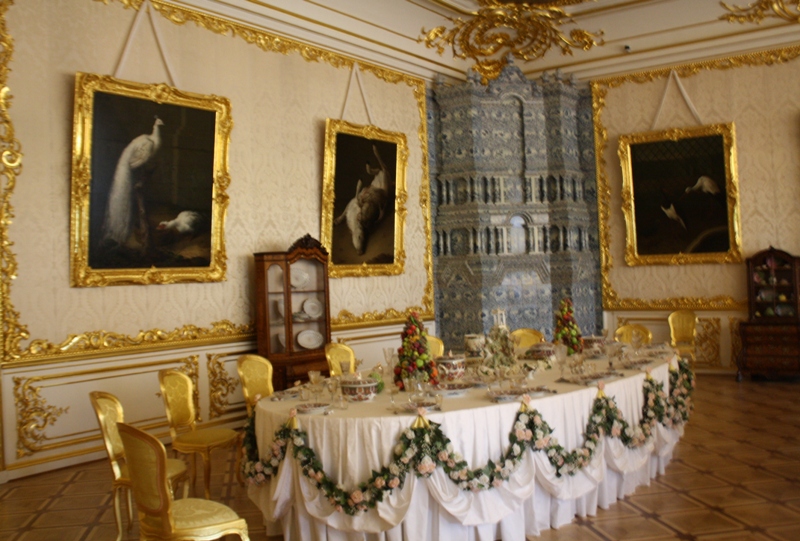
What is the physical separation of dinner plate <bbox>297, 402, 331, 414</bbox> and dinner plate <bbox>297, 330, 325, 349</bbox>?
338 cm

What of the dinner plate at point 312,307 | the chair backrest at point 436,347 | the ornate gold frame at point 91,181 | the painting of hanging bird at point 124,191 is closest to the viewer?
the ornate gold frame at point 91,181

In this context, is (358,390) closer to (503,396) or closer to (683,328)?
(503,396)

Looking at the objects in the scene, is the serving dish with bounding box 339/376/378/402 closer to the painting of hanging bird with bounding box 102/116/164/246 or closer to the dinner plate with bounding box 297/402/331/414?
the dinner plate with bounding box 297/402/331/414

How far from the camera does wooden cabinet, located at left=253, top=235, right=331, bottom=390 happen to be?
7340 millimetres

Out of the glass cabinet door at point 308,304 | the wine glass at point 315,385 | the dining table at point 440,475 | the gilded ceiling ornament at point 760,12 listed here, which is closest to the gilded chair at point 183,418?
the dining table at point 440,475

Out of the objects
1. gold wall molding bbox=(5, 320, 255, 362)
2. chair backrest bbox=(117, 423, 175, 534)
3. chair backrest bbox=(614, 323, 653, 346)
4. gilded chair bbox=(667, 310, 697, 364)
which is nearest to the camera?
chair backrest bbox=(117, 423, 175, 534)

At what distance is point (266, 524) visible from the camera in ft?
14.3

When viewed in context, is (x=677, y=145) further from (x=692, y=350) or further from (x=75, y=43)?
(x=75, y=43)

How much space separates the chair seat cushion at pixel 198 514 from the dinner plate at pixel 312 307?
4.19m

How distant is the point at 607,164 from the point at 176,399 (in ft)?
26.4

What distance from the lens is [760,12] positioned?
30.1 ft

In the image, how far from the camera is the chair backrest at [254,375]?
536 centimetres

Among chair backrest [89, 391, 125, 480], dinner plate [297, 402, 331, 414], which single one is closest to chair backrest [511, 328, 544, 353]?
dinner plate [297, 402, 331, 414]

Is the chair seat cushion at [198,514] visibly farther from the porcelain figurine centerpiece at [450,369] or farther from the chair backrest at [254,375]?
the porcelain figurine centerpiece at [450,369]
